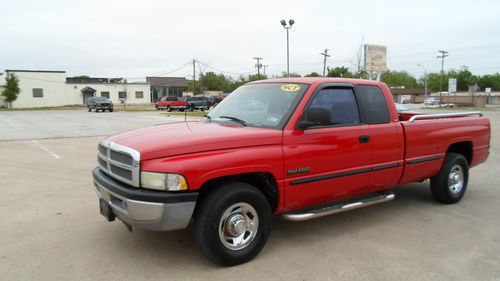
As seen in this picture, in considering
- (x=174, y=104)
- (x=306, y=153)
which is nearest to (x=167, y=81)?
(x=174, y=104)

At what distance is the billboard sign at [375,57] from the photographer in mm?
34672

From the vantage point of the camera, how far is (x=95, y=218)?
5250 mm

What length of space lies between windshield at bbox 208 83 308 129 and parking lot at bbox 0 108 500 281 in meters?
1.36

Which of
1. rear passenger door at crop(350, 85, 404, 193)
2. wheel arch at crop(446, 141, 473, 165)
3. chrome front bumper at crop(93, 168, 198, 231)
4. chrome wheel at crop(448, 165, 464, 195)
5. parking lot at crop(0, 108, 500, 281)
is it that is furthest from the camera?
wheel arch at crop(446, 141, 473, 165)

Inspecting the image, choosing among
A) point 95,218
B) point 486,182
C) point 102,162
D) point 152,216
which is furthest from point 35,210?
point 486,182

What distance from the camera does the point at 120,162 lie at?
3779mm

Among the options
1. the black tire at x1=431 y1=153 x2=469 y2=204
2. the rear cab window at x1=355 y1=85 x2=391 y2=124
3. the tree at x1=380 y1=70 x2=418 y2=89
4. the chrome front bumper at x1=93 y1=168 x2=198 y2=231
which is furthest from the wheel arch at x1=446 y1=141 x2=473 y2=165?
the tree at x1=380 y1=70 x2=418 y2=89

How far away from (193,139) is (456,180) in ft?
14.5

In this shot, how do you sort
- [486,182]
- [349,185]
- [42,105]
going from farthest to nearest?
[42,105]
[486,182]
[349,185]

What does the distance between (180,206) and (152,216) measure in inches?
10.1

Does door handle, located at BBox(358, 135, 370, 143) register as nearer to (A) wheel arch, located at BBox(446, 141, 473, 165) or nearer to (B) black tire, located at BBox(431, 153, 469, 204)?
(B) black tire, located at BBox(431, 153, 469, 204)

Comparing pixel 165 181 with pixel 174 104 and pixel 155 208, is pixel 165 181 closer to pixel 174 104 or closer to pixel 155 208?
pixel 155 208

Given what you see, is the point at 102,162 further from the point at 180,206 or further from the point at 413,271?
the point at 413,271

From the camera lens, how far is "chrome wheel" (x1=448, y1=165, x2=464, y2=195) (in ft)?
19.6
